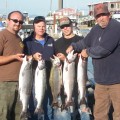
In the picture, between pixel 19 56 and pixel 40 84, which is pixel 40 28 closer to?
pixel 19 56

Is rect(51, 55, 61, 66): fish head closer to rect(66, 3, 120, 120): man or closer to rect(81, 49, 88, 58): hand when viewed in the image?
rect(66, 3, 120, 120): man

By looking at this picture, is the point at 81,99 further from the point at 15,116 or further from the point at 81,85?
the point at 15,116

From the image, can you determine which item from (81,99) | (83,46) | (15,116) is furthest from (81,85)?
(15,116)

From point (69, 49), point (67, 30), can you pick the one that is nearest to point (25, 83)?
point (69, 49)

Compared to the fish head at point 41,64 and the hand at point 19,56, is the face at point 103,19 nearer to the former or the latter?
the fish head at point 41,64

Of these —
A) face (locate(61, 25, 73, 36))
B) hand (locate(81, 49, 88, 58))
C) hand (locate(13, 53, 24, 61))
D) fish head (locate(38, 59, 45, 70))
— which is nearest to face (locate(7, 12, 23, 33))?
hand (locate(13, 53, 24, 61))

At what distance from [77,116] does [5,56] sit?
193cm

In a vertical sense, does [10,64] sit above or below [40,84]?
above

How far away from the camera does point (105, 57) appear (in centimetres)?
528

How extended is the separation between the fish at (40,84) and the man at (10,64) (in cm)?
31

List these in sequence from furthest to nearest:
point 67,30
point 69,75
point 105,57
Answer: point 67,30, point 69,75, point 105,57

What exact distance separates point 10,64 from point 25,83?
35cm

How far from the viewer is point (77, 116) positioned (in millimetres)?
6312

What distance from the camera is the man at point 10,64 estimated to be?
5102 millimetres
